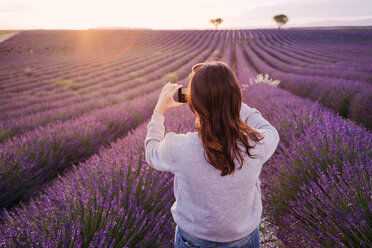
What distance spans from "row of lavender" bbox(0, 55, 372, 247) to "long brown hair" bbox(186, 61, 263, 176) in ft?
2.29

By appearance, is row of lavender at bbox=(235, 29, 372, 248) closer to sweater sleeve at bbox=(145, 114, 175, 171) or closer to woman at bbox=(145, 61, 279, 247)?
woman at bbox=(145, 61, 279, 247)

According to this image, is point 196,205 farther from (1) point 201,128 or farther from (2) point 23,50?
(2) point 23,50

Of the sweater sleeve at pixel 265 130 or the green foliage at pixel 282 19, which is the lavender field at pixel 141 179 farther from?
the green foliage at pixel 282 19

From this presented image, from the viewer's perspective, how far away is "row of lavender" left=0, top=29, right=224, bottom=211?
233 centimetres

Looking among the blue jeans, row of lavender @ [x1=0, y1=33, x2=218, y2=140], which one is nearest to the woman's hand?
the blue jeans

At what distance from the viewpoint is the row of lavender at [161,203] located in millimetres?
1124

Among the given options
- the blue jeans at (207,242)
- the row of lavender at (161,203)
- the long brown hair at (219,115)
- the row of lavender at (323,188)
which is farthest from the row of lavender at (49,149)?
the row of lavender at (323,188)

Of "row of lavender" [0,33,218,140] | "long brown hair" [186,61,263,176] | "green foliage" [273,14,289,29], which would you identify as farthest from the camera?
"green foliage" [273,14,289,29]

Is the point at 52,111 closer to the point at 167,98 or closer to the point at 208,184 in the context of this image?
the point at 167,98

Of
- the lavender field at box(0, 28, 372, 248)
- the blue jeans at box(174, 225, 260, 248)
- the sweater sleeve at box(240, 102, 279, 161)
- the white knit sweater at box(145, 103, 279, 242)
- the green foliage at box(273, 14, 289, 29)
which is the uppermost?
the green foliage at box(273, 14, 289, 29)

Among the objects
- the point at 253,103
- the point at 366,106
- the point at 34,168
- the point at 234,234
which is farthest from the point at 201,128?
the point at 366,106

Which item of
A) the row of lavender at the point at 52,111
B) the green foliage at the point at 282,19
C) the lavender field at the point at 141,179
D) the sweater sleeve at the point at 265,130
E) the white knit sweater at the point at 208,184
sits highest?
the green foliage at the point at 282,19

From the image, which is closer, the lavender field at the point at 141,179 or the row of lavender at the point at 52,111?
the lavender field at the point at 141,179

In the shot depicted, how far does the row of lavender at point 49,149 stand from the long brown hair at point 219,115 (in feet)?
7.83
